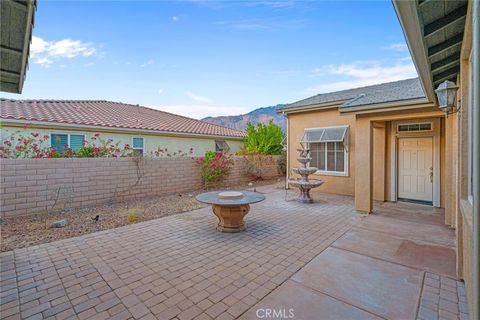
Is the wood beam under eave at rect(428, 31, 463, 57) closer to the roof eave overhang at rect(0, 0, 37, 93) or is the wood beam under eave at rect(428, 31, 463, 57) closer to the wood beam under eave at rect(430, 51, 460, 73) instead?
the wood beam under eave at rect(430, 51, 460, 73)

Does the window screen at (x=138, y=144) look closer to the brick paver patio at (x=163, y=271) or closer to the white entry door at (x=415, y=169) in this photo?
the brick paver patio at (x=163, y=271)

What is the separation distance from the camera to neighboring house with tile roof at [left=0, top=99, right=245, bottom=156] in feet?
31.8

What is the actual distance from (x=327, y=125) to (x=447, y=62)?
6695 millimetres

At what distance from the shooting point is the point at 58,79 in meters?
11.1

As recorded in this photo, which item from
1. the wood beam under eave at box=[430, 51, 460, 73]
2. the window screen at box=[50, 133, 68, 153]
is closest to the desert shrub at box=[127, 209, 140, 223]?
the window screen at box=[50, 133, 68, 153]

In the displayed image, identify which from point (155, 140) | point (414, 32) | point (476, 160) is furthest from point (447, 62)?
point (155, 140)

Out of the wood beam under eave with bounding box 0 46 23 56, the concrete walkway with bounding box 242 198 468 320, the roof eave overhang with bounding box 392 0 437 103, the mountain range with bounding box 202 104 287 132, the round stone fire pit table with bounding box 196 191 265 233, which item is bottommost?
the concrete walkway with bounding box 242 198 468 320

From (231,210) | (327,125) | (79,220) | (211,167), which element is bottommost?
(79,220)

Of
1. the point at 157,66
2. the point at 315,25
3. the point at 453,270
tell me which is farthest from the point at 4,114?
the point at 453,270

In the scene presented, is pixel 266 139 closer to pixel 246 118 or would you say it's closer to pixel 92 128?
pixel 92 128

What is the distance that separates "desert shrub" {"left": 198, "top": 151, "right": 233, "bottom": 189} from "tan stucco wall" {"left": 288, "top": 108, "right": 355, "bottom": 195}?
380 centimetres

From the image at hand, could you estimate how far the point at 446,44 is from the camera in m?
3.33

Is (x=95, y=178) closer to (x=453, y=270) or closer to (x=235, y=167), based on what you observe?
(x=235, y=167)

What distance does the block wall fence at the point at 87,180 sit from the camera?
6305mm
